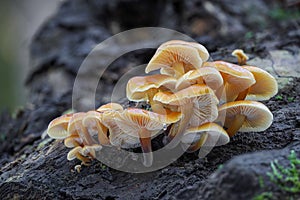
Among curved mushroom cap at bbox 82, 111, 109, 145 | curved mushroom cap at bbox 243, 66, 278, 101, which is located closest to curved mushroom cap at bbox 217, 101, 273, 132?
curved mushroom cap at bbox 243, 66, 278, 101

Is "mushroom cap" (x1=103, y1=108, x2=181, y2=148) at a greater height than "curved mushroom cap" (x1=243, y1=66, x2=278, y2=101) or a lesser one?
greater

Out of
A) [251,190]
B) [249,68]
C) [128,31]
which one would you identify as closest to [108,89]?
[128,31]

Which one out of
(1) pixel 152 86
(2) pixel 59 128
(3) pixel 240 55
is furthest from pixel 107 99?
(1) pixel 152 86

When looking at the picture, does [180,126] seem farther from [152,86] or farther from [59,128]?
[59,128]

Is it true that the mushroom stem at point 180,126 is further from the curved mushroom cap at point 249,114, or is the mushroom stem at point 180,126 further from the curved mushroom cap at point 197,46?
the curved mushroom cap at point 197,46

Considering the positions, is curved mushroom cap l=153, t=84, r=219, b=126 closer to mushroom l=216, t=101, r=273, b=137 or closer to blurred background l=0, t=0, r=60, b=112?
mushroom l=216, t=101, r=273, b=137

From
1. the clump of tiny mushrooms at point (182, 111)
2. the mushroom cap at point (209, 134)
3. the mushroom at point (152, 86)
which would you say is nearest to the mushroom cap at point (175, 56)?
the clump of tiny mushrooms at point (182, 111)
